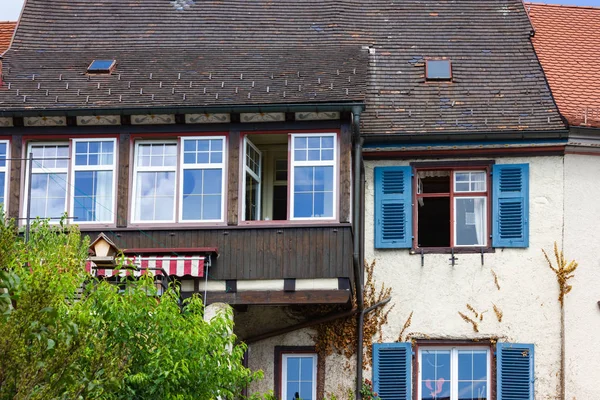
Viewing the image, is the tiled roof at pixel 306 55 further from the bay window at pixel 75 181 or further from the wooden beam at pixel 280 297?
the wooden beam at pixel 280 297

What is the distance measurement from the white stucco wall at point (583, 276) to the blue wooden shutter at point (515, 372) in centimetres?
58

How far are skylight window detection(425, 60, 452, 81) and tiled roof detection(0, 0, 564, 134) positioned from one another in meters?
0.13

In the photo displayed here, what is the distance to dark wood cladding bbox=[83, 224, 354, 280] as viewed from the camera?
2400 cm

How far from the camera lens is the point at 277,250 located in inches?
950

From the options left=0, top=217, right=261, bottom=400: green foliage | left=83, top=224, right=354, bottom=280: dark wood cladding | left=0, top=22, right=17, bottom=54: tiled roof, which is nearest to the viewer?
left=0, top=217, right=261, bottom=400: green foliage

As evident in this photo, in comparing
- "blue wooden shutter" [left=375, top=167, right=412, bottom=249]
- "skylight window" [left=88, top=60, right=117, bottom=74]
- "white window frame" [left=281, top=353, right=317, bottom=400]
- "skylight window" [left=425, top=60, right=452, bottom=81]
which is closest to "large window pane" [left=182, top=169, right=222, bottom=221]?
"white window frame" [left=281, top=353, right=317, bottom=400]

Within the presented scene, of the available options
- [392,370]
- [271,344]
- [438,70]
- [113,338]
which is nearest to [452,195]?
[438,70]

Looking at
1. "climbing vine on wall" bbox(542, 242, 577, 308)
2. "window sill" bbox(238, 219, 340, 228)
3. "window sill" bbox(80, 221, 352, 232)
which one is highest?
"window sill" bbox(238, 219, 340, 228)

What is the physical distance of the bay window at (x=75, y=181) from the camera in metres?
24.9

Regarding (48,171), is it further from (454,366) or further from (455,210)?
(454,366)

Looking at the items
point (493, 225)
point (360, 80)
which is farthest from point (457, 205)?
point (360, 80)

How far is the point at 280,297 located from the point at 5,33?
9.81 m

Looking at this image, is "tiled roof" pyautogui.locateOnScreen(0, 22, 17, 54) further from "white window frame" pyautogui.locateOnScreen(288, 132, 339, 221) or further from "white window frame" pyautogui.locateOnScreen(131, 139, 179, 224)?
"white window frame" pyautogui.locateOnScreen(288, 132, 339, 221)

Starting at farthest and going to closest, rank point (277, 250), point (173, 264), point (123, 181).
→ point (123, 181) → point (277, 250) → point (173, 264)
